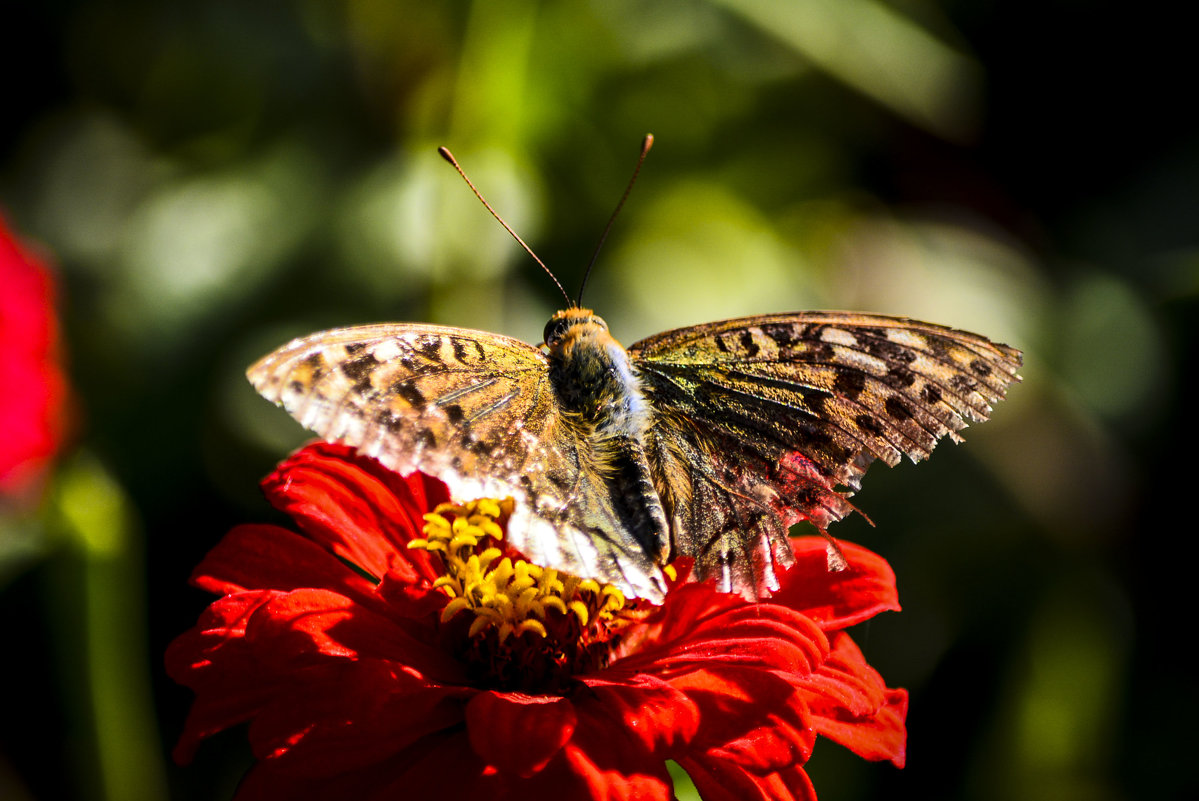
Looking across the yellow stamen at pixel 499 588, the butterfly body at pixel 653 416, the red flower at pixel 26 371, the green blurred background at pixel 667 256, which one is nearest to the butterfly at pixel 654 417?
the butterfly body at pixel 653 416

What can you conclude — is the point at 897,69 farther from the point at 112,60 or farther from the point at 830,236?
the point at 112,60

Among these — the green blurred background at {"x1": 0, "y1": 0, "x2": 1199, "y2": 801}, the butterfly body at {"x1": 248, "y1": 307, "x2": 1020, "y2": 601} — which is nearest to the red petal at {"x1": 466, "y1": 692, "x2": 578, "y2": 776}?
the butterfly body at {"x1": 248, "y1": 307, "x2": 1020, "y2": 601}

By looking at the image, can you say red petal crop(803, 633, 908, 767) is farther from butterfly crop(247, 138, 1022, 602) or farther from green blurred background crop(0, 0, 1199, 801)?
green blurred background crop(0, 0, 1199, 801)

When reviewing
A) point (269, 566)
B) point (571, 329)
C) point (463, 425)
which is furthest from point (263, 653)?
point (571, 329)

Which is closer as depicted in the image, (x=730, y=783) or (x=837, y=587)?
(x=730, y=783)

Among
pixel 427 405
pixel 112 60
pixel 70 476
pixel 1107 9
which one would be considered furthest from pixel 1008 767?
pixel 112 60

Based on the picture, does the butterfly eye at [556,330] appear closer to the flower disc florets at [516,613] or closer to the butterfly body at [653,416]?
the butterfly body at [653,416]

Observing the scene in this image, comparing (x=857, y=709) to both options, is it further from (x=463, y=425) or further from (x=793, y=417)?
(x=463, y=425)
